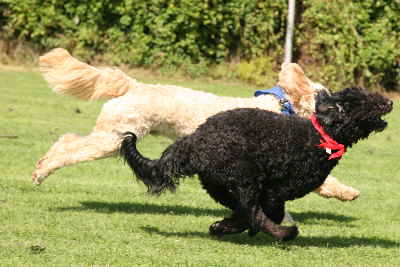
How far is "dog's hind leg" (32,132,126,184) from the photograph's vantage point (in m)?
8.48

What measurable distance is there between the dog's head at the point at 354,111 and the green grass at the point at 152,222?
106 cm

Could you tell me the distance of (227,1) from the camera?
66.5 feet

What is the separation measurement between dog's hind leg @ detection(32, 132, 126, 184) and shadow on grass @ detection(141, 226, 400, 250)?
1124 mm

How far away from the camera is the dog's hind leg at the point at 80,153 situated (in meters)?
8.48

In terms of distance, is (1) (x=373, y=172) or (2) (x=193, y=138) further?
(1) (x=373, y=172)

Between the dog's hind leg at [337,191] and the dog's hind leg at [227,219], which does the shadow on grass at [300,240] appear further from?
the dog's hind leg at [337,191]

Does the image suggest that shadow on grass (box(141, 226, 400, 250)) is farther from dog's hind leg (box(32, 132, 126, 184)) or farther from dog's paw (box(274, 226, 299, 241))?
dog's hind leg (box(32, 132, 126, 184))

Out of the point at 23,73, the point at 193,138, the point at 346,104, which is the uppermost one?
the point at 346,104

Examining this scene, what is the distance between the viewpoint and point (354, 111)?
7.12 metres

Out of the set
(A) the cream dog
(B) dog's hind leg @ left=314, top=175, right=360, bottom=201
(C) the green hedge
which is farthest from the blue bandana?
(C) the green hedge

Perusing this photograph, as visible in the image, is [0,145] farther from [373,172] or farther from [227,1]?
[227,1]

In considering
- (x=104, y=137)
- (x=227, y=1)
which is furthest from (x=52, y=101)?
(x=104, y=137)

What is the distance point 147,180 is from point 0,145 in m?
5.23

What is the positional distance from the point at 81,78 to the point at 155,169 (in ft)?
7.27
